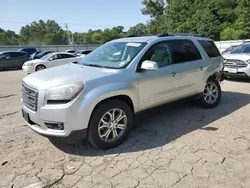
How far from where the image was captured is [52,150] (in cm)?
372

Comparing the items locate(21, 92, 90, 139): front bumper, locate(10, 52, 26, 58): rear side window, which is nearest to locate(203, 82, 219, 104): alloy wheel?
locate(21, 92, 90, 139): front bumper

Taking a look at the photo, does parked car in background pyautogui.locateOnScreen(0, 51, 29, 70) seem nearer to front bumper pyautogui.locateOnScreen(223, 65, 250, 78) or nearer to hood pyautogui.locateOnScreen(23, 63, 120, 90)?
front bumper pyautogui.locateOnScreen(223, 65, 250, 78)

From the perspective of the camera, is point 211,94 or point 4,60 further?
point 4,60

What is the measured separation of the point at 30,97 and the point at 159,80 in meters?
2.16

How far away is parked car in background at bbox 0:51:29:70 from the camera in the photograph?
742 inches

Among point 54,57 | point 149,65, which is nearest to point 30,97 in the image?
point 149,65

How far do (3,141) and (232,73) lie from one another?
322 inches

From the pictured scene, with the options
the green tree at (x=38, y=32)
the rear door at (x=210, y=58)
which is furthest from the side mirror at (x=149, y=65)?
the green tree at (x=38, y=32)

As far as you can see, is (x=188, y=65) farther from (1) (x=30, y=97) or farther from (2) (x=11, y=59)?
(2) (x=11, y=59)

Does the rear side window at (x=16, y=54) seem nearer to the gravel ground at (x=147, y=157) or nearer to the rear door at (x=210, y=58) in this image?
the gravel ground at (x=147, y=157)

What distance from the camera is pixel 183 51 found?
194 inches

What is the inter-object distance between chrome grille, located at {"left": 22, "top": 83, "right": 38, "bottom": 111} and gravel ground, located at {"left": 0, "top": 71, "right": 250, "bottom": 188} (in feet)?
2.46

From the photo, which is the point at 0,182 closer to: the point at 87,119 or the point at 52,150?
the point at 52,150

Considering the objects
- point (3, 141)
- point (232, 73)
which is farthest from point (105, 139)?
point (232, 73)
